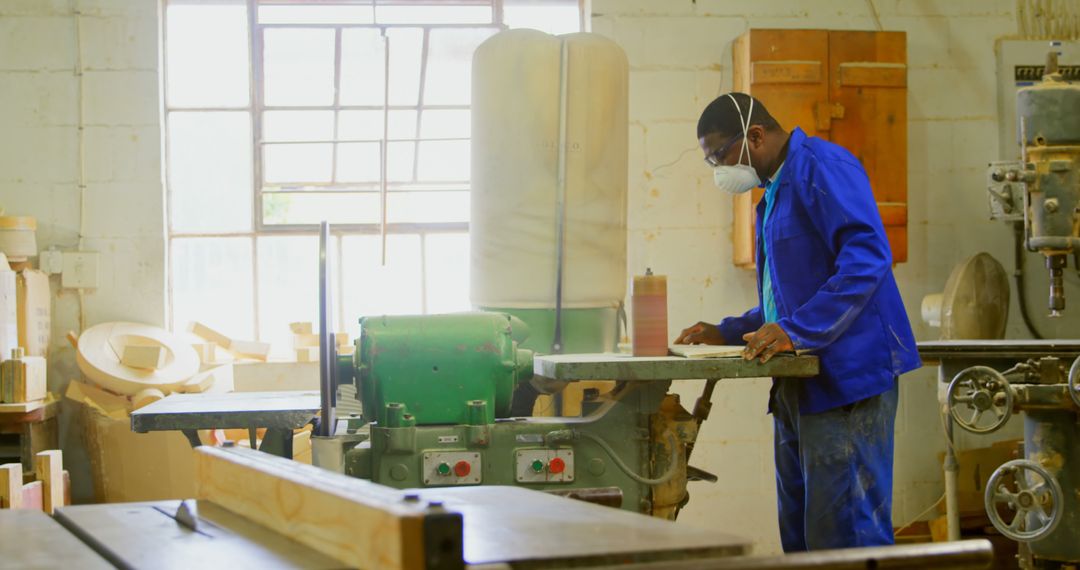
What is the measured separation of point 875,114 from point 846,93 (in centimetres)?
14

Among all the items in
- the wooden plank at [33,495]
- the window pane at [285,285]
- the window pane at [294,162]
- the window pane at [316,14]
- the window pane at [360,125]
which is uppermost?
the window pane at [316,14]

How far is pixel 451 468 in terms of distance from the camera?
8.36ft

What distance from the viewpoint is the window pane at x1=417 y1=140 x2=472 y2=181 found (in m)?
4.67

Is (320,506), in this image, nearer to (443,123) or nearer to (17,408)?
(17,408)

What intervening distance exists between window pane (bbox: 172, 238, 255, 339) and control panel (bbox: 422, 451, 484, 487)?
2.21 meters

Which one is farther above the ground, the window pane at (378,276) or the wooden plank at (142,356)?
the window pane at (378,276)

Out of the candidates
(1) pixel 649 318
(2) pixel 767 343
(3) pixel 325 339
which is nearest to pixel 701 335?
(1) pixel 649 318

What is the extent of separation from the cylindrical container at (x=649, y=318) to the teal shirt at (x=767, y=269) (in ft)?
0.98

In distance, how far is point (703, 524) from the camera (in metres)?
4.52

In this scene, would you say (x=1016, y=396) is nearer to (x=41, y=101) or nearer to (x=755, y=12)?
(x=755, y=12)

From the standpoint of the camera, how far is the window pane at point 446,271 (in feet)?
15.2

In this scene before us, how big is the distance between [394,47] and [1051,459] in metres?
2.91

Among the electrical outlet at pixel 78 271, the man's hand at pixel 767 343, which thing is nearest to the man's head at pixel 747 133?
the man's hand at pixel 767 343

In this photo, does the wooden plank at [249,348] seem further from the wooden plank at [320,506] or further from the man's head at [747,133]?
the wooden plank at [320,506]
